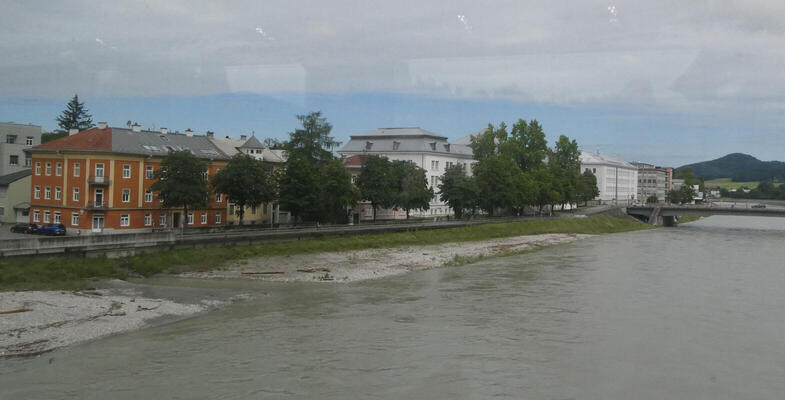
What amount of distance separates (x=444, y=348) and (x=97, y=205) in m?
29.2

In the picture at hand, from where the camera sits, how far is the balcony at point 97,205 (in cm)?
3912

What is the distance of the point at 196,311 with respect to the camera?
21.0 m

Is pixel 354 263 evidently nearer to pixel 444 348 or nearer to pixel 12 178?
pixel 444 348

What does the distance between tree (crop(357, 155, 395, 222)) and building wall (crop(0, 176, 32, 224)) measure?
76.6ft

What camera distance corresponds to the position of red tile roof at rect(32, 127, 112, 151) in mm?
40531

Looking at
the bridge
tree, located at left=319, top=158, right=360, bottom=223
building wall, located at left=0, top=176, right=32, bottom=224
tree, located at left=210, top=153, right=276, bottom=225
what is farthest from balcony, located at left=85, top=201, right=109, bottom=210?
the bridge

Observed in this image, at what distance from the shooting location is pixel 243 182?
43.1 m

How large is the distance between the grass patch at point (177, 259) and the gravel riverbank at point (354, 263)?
0.78 m

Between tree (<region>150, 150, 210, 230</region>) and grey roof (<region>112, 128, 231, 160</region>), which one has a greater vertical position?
grey roof (<region>112, 128, 231, 160</region>)

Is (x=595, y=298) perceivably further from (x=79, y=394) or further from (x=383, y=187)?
(x=383, y=187)

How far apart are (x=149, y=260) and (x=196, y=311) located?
8.87m

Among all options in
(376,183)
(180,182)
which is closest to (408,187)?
(376,183)

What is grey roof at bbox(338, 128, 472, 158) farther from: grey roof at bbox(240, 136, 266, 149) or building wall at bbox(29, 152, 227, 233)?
building wall at bbox(29, 152, 227, 233)

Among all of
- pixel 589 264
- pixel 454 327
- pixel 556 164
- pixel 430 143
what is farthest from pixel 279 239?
pixel 556 164
